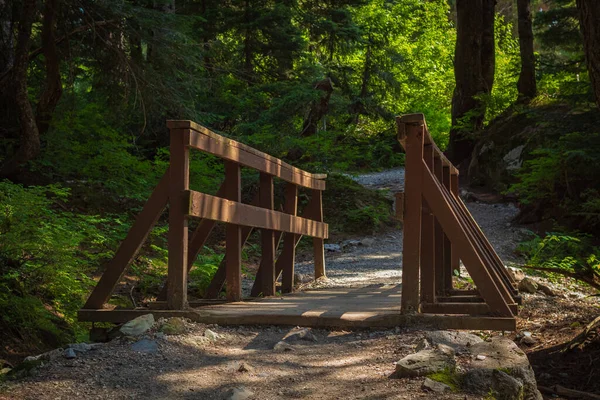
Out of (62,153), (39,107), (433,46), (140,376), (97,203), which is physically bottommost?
(140,376)

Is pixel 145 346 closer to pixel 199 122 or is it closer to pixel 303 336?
pixel 303 336

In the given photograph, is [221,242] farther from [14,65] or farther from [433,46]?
[433,46]

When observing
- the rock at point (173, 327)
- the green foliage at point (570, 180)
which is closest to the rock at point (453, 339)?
the rock at point (173, 327)

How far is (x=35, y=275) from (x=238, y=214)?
8.70 ft

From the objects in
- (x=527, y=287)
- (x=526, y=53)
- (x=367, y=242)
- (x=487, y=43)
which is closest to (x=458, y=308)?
(x=527, y=287)

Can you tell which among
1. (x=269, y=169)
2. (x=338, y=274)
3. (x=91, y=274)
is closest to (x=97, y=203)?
(x=91, y=274)

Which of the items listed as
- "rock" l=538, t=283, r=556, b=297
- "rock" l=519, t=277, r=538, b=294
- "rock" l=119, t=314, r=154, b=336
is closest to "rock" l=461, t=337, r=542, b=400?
"rock" l=119, t=314, r=154, b=336

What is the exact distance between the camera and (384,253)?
45.5ft

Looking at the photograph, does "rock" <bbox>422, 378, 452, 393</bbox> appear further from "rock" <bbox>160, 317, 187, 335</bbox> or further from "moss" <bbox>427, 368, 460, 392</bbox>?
"rock" <bbox>160, 317, 187, 335</bbox>

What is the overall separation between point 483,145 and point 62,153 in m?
12.4

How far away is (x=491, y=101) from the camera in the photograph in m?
20.4

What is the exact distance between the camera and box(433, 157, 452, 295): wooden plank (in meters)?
6.62

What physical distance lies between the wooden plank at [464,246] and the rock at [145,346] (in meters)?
2.19

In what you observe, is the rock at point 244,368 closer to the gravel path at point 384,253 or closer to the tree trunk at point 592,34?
the tree trunk at point 592,34
